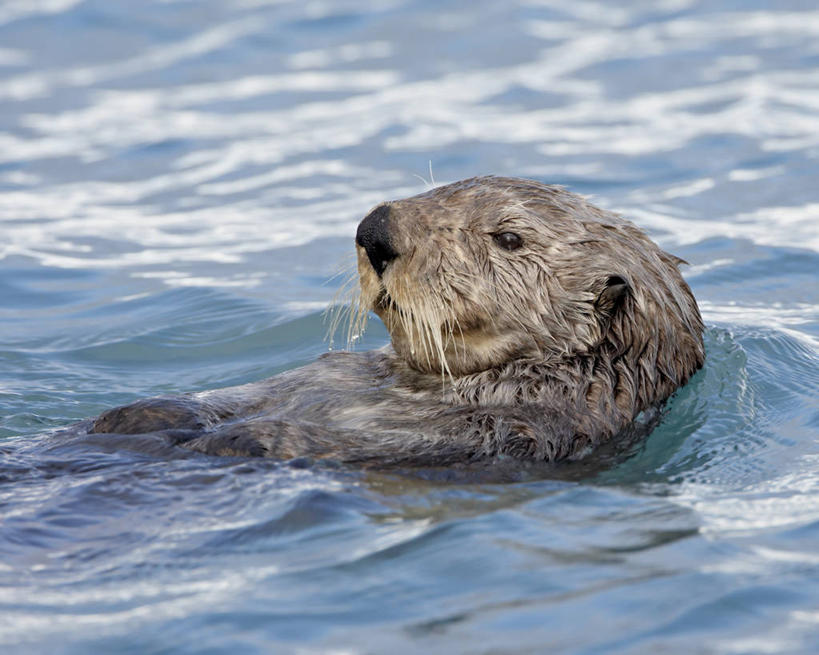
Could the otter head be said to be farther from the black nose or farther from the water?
the water

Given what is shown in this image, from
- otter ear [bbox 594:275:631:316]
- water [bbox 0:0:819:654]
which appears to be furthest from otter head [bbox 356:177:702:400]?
water [bbox 0:0:819:654]

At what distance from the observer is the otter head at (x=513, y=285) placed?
16.0 feet

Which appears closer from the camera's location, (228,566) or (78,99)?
(228,566)

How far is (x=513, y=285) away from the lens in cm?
496

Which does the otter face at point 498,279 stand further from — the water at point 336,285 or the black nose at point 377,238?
the water at point 336,285

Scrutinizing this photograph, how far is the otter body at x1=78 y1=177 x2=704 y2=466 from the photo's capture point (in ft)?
15.6

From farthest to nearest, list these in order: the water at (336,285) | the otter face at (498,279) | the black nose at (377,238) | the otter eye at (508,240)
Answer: the otter eye at (508,240), the otter face at (498,279), the black nose at (377,238), the water at (336,285)

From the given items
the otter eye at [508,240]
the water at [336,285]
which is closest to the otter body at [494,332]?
the otter eye at [508,240]

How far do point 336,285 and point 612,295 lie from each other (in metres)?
4.09

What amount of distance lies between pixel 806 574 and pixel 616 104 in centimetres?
855

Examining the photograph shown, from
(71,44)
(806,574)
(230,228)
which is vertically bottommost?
(806,574)

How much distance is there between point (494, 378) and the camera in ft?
16.2

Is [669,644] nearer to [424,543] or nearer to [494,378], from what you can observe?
[424,543]

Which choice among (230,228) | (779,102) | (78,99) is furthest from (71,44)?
(779,102)
